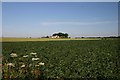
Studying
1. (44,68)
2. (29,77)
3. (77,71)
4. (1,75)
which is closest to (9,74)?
(1,75)

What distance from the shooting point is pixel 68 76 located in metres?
11.0

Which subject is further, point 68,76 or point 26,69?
point 26,69

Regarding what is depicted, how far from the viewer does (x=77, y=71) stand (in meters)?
12.2

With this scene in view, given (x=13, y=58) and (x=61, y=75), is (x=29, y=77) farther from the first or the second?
(x=13, y=58)

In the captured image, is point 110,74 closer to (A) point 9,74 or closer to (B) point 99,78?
(B) point 99,78

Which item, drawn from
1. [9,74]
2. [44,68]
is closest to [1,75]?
[9,74]

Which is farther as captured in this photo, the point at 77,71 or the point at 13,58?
the point at 13,58

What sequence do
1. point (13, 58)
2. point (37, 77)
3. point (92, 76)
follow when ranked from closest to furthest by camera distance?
point (37, 77) < point (92, 76) < point (13, 58)

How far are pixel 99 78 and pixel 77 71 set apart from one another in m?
1.81

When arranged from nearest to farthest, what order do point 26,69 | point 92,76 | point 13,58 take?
point 92,76 < point 26,69 < point 13,58

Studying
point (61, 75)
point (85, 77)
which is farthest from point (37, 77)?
point (85, 77)

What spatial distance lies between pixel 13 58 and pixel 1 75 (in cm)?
567

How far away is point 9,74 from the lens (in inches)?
434

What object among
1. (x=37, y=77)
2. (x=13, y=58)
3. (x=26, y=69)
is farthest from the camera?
(x=13, y=58)
